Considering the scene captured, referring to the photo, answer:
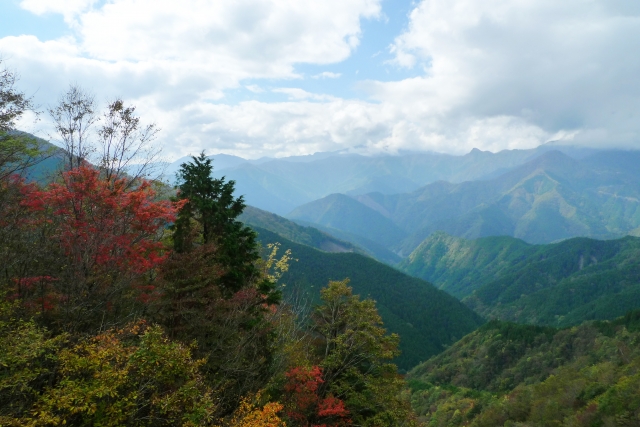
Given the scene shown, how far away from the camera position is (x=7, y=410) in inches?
394

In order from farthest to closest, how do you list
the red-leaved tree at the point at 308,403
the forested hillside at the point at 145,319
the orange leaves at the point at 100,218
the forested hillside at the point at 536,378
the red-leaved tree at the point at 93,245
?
1. the forested hillside at the point at 536,378
2. the red-leaved tree at the point at 308,403
3. the orange leaves at the point at 100,218
4. the red-leaved tree at the point at 93,245
5. the forested hillside at the point at 145,319

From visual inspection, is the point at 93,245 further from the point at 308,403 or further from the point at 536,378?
the point at 536,378

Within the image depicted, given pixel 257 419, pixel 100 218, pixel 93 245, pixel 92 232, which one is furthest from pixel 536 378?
pixel 93 245

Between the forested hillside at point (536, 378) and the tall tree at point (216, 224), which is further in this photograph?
the forested hillside at point (536, 378)

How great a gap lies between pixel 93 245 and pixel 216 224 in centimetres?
789

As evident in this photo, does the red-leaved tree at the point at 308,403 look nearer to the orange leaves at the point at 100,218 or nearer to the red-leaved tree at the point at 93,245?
the red-leaved tree at the point at 93,245

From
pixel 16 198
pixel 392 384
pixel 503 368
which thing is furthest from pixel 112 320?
pixel 503 368

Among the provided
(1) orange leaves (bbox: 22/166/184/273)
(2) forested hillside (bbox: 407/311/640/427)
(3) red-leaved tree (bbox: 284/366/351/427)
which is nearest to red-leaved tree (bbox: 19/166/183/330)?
(1) orange leaves (bbox: 22/166/184/273)

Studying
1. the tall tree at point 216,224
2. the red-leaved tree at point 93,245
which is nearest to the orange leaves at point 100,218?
the red-leaved tree at point 93,245

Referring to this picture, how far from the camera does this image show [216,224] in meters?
22.6

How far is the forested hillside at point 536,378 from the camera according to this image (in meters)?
45.8

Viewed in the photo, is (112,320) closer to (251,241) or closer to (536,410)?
(251,241)

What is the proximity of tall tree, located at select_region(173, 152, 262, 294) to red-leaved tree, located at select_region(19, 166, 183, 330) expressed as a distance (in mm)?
1499

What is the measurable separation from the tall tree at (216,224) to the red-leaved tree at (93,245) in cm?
150
